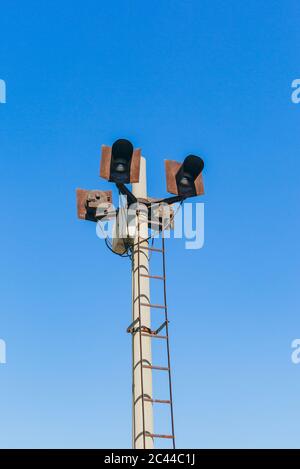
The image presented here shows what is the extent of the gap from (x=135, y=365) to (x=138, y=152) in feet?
12.2

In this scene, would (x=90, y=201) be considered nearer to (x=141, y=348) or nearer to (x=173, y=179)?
(x=173, y=179)

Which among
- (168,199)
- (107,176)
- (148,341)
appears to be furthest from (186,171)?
(148,341)

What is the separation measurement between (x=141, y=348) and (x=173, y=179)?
3.25 meters

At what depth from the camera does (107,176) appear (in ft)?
33.9

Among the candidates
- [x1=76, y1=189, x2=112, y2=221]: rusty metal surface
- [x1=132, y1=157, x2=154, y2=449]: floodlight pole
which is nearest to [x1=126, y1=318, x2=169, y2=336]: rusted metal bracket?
[x1=132, y1=157, x2=154, y2=449]: floodlight pole

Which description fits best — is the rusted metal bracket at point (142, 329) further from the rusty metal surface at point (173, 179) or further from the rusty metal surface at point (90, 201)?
the rusty metal surface at point (173, 179)

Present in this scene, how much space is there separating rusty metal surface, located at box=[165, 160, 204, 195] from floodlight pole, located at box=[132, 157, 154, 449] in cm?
72

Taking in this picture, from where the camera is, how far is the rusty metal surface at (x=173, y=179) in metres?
11.0

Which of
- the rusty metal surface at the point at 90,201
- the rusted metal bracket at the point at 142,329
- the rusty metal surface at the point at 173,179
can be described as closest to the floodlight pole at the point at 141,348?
the rusted metal bracket at the point at 142,329

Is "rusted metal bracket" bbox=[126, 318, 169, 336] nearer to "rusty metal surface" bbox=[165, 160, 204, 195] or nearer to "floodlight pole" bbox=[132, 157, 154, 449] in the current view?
"floodlight pole" bbox=[132, 157, 154, 449]

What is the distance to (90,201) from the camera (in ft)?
36.6

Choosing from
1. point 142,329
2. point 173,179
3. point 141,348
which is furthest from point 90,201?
point 141,348

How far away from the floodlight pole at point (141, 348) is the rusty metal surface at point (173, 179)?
0.72 m
